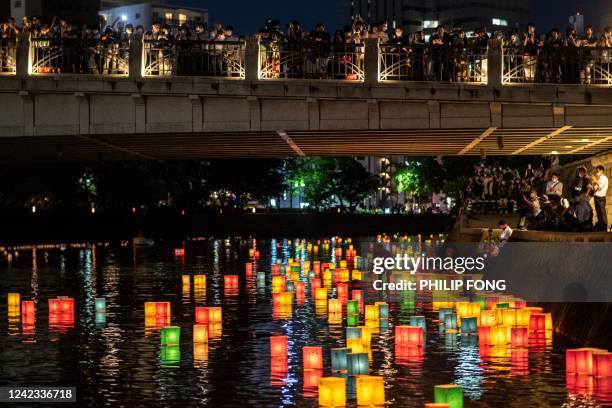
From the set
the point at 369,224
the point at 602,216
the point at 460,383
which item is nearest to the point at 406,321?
the point at 602,216

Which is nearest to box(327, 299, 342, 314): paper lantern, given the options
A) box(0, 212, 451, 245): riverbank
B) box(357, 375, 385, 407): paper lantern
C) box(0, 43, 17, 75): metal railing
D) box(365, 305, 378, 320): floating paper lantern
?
box(365, 305, 378, 320): floating paper lantern

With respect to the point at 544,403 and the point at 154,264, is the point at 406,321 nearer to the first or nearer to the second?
the point at 544,403

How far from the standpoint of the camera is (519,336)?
22.7 m

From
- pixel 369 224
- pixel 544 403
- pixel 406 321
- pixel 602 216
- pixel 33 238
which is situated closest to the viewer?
pixel 544 403

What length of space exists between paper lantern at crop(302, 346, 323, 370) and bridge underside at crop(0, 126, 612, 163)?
941 inches

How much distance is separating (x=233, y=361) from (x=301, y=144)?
29.1 m

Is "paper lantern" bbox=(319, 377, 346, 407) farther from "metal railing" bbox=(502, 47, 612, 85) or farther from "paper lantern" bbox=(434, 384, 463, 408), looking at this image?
"metal railing" bbox=(502, 47, 612, 85)

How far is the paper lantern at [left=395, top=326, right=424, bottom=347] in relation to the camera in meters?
22.3

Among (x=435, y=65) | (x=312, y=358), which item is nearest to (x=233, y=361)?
(x=312, y=358)

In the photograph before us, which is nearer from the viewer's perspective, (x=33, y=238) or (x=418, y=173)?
(x=33, y=238)

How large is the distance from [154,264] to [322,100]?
14.3 metres

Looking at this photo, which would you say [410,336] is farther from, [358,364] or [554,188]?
[554,188]

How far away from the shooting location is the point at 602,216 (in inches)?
1176

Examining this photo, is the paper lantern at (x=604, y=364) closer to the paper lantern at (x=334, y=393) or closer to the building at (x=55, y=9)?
the paper lantern at (x=334, y=393)
